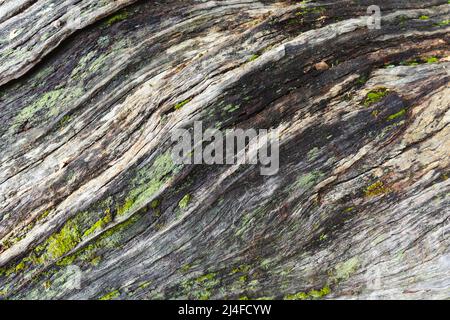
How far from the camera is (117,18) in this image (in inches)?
356

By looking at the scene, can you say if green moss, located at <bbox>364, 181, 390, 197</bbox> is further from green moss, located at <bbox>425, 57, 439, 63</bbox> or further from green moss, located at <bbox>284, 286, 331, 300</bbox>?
green moss, located at <bbox>425, 57, 439, 63</bbox>

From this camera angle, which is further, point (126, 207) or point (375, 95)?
point (375, 95)

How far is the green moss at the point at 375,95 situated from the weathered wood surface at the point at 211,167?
0.09ft

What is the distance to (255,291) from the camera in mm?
8938

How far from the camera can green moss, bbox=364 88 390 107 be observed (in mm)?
8906

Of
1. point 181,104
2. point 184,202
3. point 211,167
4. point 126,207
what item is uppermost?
point 181,104

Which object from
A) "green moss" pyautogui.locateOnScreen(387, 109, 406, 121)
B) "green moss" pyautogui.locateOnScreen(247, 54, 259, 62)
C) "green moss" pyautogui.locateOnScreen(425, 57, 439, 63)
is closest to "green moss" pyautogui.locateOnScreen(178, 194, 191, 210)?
"green moss" pyautogui.locateOnScreen(247, 54, 259, 62)

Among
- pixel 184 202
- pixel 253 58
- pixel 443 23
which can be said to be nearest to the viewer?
pixel 184 202

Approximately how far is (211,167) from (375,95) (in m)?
3.35

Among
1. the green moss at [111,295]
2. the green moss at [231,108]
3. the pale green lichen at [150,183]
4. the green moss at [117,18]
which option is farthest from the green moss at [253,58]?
the green moss at [111,295]

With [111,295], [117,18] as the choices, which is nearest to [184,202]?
[111,295]

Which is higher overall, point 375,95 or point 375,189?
point 375,95

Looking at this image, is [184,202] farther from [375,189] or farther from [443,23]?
[443,23]

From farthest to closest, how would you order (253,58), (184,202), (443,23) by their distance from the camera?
1. (443,23)
2. (253,58)
3. (184,202)
